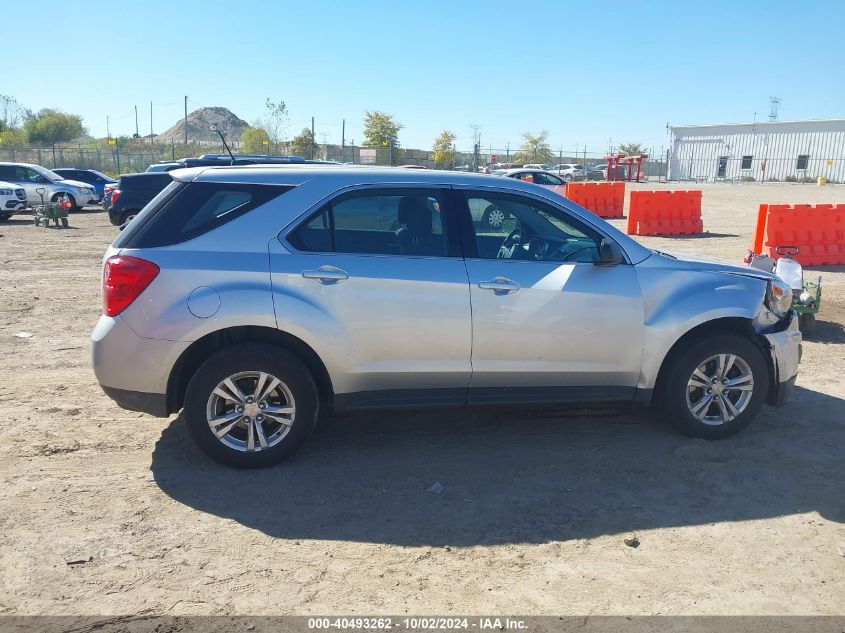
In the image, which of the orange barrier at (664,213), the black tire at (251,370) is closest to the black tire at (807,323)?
the black tire at (251,370)

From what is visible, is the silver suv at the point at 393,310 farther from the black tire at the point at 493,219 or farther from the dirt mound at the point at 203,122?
the dirt mound at the point at 203,122

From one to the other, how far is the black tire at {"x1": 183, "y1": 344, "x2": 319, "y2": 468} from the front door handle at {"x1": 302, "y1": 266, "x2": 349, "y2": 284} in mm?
502

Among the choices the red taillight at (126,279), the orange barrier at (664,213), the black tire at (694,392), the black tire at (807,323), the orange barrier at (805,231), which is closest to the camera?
the red taillight at (126,279)

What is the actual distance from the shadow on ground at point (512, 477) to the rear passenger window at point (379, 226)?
4.56 feet

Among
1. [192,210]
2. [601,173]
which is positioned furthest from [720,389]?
[601,173]

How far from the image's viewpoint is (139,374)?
14.3 ft

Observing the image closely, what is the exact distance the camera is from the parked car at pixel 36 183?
23.4m

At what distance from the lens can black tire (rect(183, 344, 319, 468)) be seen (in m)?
4.34

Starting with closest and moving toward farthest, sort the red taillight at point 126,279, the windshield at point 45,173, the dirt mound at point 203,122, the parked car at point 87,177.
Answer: the red taillight at point 126,279 → the windshield at point 45,173 → the parked car at point 87,177 → the dirt mound at point 203,122

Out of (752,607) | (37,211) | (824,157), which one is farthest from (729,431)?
(824,157)

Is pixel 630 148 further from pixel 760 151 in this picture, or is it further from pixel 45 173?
pixel 45 173

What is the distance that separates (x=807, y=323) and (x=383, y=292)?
5561mm

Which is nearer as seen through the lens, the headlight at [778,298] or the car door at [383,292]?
the car door at [383,292]

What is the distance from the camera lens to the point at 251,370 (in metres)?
4.36
